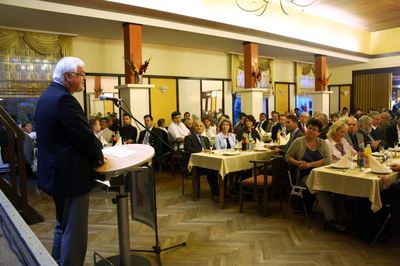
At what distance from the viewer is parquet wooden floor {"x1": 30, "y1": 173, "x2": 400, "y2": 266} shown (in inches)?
128

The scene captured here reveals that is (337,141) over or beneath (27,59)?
beneath

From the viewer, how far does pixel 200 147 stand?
5.70m

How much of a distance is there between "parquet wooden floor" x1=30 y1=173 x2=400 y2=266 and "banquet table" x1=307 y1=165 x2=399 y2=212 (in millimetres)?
506

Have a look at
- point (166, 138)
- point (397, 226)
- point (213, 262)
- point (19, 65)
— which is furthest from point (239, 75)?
point (213, 262)

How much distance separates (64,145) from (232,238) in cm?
228

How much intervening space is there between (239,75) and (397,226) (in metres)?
8.18

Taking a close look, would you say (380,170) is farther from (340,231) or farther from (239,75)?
(239,75)

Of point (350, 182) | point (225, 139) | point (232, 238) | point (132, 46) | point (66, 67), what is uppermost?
point (132, 46)

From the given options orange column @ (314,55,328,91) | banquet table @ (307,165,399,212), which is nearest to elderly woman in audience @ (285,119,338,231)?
banquet table @ (307,165,399,212)

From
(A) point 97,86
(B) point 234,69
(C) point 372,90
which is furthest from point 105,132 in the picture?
(C) point 372,90

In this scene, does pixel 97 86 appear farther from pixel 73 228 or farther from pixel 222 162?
pixel 73 228

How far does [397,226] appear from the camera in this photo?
4.07 meters

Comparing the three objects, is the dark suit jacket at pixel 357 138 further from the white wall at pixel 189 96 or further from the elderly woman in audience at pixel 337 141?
the white wall at pixel 189 96

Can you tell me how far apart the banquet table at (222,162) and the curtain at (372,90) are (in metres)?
10.8
